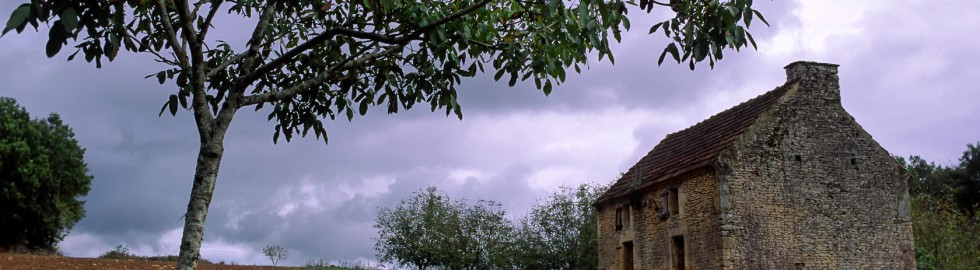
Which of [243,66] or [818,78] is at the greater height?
[818,78]

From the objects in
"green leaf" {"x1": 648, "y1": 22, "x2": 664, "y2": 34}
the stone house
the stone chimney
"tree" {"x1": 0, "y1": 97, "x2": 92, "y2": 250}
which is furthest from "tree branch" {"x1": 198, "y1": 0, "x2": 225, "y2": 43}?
"tree" {"x1": 0, "y1": 97, "x2": 92, "y2": 250}

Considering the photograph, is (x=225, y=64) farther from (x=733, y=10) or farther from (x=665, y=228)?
(x=665, y=228)

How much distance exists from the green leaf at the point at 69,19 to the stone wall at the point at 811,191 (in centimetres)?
1986

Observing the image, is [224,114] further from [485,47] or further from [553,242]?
[553,242]

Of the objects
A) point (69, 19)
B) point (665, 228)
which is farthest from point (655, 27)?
point (665, 228)

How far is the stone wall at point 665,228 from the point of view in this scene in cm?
2416

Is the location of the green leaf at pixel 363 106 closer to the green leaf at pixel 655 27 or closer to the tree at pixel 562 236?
the green leaf at pixel 655 27

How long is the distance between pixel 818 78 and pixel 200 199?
2208cm

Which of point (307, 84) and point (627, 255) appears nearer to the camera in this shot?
point (307, 84)

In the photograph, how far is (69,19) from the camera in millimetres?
6484

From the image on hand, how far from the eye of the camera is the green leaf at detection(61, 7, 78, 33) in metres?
6.45

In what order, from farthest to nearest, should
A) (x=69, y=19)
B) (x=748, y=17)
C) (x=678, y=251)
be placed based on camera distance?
(x=678, y=251) → (x=748, y=17) → (x=69, y=19)

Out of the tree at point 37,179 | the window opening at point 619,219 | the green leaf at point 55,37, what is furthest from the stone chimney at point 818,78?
the tree at point 37,179

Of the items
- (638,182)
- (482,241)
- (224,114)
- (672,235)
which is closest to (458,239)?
(482,241)
